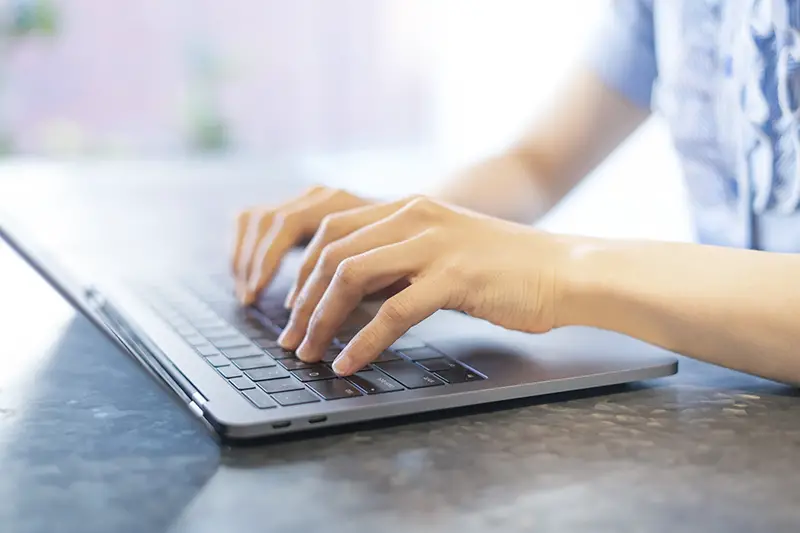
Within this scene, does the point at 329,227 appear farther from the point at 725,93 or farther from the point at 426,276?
the point at 725,93

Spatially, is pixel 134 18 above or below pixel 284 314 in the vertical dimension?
above

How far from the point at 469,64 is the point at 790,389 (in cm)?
418

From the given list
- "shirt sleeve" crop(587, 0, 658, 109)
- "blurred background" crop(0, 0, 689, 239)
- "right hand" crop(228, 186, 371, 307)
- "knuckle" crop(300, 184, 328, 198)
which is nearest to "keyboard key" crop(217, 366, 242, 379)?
"right hand" crop(228, 186, 371, 307)

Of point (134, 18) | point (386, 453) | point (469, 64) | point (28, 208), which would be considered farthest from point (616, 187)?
point (134, 18)

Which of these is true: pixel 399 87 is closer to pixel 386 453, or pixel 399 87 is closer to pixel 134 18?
pixel 134 18

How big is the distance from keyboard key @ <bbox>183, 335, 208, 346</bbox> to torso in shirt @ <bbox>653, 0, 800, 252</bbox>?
61 cm

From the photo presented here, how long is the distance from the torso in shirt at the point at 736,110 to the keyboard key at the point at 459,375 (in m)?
0.50

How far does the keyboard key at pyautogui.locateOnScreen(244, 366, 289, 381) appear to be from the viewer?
0.62 meters

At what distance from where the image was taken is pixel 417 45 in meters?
5.15

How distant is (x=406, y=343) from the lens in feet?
2.35

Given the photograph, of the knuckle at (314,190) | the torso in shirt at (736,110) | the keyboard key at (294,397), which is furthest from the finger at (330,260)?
the torso in shirt at (736,110)

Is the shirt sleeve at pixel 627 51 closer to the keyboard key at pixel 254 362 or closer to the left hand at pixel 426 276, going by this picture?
the left hand at pixel 426 276

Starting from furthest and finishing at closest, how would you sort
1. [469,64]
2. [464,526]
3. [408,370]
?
[469,64] → [408,370] → [464,526]

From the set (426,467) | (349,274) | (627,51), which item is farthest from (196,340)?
(627,51)
